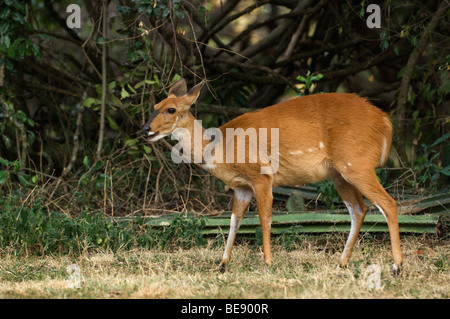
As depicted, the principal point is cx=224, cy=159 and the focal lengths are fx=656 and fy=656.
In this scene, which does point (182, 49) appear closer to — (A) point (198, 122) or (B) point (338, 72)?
(B) point (338, 72)

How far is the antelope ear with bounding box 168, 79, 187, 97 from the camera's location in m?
5.39

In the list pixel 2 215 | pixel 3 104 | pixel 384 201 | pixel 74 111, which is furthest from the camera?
pixel 74 111

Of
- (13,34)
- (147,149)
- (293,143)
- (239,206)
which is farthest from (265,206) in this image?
(13,34)

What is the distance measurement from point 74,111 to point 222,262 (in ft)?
14.1

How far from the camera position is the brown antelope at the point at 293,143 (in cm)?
508

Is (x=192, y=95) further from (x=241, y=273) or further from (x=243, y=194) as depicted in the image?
(x=241, y=273)

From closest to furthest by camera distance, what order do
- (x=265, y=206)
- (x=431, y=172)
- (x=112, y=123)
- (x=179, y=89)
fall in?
(x=265, y=206) < (x=179, y=89) < (x=431, y=172) < (x=112, y=123)

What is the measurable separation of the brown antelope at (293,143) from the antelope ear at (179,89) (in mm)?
73

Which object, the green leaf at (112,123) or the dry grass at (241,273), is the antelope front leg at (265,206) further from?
the green leaf at (112,123)

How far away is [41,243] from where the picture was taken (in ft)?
18.8

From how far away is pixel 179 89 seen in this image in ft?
17.7

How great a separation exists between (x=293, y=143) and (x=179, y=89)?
1042mm

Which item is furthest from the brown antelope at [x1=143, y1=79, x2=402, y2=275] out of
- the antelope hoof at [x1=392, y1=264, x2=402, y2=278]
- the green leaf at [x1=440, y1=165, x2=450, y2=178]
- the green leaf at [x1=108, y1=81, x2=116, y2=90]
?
the green leaf at [x1=108, y1=81, x2=116, y2=90]
